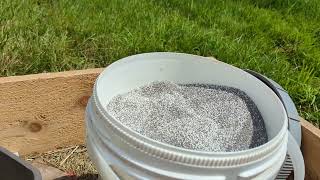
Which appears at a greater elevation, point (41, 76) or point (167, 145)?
point (167, 145)

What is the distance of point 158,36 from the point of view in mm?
2053

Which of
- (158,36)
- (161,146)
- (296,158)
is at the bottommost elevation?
(158,36)

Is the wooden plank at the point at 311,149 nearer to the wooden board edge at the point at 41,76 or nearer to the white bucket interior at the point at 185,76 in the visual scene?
the white bucket interior at the point at 185,76

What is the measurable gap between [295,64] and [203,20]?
41 centimetres

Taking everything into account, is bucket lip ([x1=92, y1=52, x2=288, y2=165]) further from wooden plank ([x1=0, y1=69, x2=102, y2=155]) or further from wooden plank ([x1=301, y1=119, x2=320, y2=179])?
wooden plank ([x1=0, y1=69, x2=102, y2=155])

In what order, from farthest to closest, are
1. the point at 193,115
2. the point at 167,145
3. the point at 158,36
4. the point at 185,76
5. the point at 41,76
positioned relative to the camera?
the point at 158,36
the point at 41,76
the point at 185,76
the point at 193,115
the point at 167,145

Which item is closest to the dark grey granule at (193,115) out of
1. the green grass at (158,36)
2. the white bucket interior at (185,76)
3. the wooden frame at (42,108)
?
the white bucket interior at (185,76)

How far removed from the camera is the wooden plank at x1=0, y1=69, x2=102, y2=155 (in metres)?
1.54

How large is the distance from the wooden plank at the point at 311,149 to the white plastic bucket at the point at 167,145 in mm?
149

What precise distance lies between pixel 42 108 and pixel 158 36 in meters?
0.61

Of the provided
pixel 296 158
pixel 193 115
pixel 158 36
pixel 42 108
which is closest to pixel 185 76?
pixel 193 115

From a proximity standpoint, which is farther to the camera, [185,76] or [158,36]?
[158,36]

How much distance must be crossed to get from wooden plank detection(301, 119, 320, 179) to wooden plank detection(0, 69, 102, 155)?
0.58m

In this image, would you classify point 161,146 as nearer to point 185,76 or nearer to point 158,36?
point 185,76
